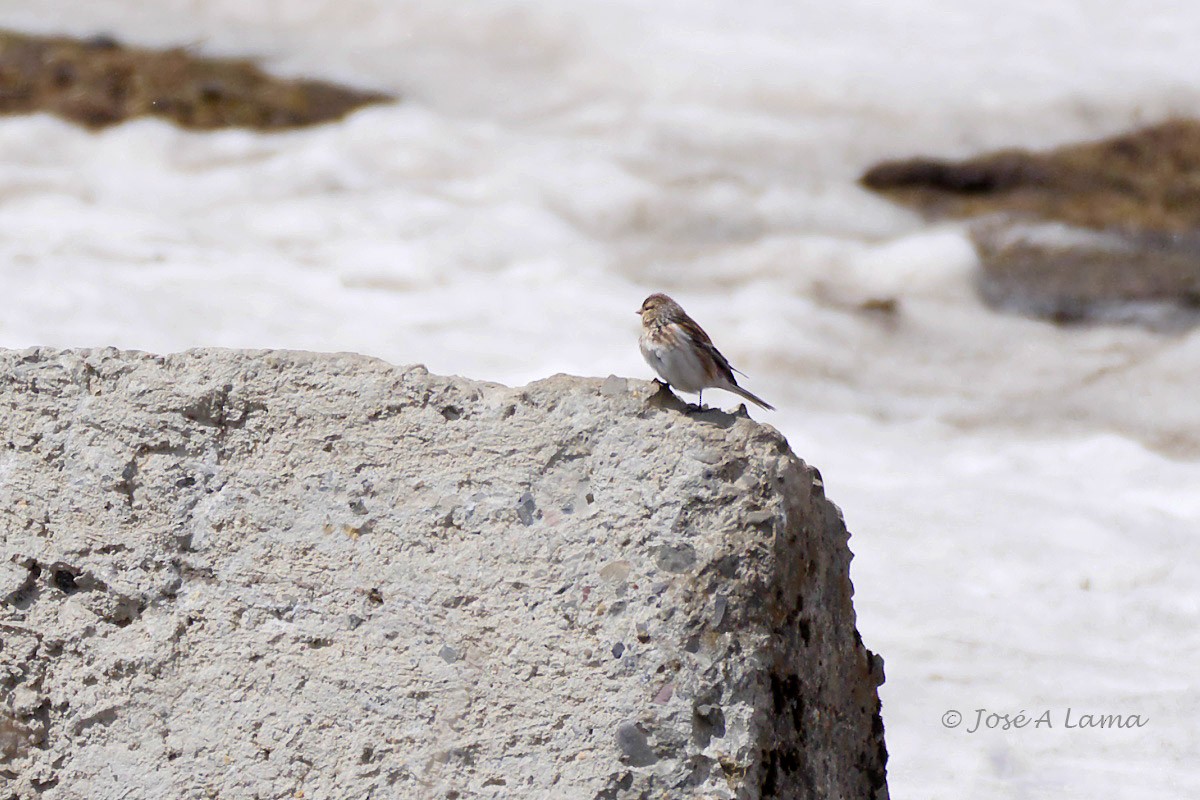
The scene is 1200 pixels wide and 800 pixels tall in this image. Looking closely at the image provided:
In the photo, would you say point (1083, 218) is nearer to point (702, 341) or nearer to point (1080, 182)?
point (1080, 182)

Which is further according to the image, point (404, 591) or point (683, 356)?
point (683, 356)

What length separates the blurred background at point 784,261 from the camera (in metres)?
5.63

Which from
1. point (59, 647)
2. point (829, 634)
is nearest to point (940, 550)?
point (829, 634)

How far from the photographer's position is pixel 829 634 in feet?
10.1

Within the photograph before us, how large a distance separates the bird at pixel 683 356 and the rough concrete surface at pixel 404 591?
310 mm

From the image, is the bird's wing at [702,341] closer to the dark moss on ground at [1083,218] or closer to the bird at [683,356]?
the bird at [683,356]

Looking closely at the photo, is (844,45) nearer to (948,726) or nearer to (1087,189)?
(1087,189)

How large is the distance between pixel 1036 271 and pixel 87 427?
6.83 meters

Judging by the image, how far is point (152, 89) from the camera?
9.77 meters

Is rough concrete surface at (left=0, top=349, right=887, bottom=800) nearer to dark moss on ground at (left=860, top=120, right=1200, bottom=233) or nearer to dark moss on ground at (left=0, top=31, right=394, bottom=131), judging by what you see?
dark moss on ground at (left=860, top=120, right=1200, bottom=233)

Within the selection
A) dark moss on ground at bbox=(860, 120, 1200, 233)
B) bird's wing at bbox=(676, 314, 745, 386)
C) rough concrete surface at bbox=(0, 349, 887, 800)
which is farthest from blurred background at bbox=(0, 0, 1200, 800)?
rough concrete surface at bbox=(0, 349, 887, 800)

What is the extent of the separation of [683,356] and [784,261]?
17.4 ft

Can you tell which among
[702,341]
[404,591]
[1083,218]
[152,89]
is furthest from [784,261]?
[404,591]

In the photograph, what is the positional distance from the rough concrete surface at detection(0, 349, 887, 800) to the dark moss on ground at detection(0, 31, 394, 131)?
6743 mm
